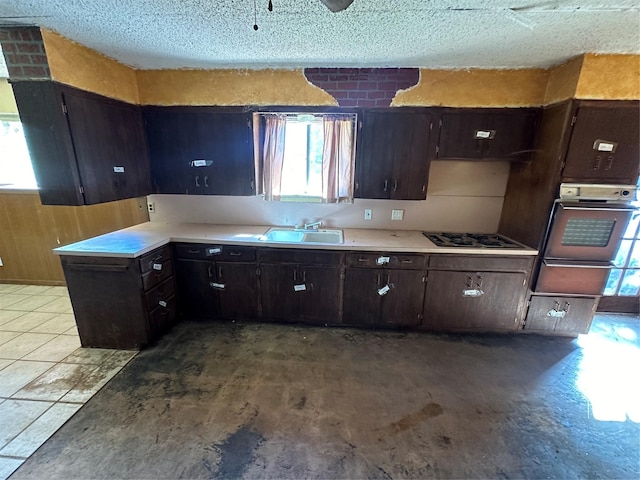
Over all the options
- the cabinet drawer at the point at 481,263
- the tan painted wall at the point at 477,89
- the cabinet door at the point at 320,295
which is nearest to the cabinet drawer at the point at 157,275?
the cabinet door at the point at 320,295

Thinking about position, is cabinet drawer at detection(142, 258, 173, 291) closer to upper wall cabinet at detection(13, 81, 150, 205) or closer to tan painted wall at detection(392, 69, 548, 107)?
upper wall cabinet at detection(13, 81, 150, 205)

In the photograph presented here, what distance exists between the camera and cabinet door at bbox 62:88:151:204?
7.30ft

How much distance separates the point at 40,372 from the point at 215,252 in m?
1.62

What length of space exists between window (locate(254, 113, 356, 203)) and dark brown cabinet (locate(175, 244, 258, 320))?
2.60ft

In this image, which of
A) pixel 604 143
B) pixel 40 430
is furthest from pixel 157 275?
pixel 604 143

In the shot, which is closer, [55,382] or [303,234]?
[55,382]

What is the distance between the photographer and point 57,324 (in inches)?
116

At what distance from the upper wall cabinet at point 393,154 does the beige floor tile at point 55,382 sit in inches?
112

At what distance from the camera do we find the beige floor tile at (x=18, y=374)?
2.14 meters

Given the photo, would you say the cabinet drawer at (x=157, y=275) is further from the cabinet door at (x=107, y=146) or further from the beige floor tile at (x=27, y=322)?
the beige floor tile at (x=27, y=322)

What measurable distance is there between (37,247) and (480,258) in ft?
17.0

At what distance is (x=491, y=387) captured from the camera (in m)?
2.24

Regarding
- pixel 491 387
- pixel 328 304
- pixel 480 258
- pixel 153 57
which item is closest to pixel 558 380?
pixel 491 387

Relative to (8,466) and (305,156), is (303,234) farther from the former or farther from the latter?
(8,466)
